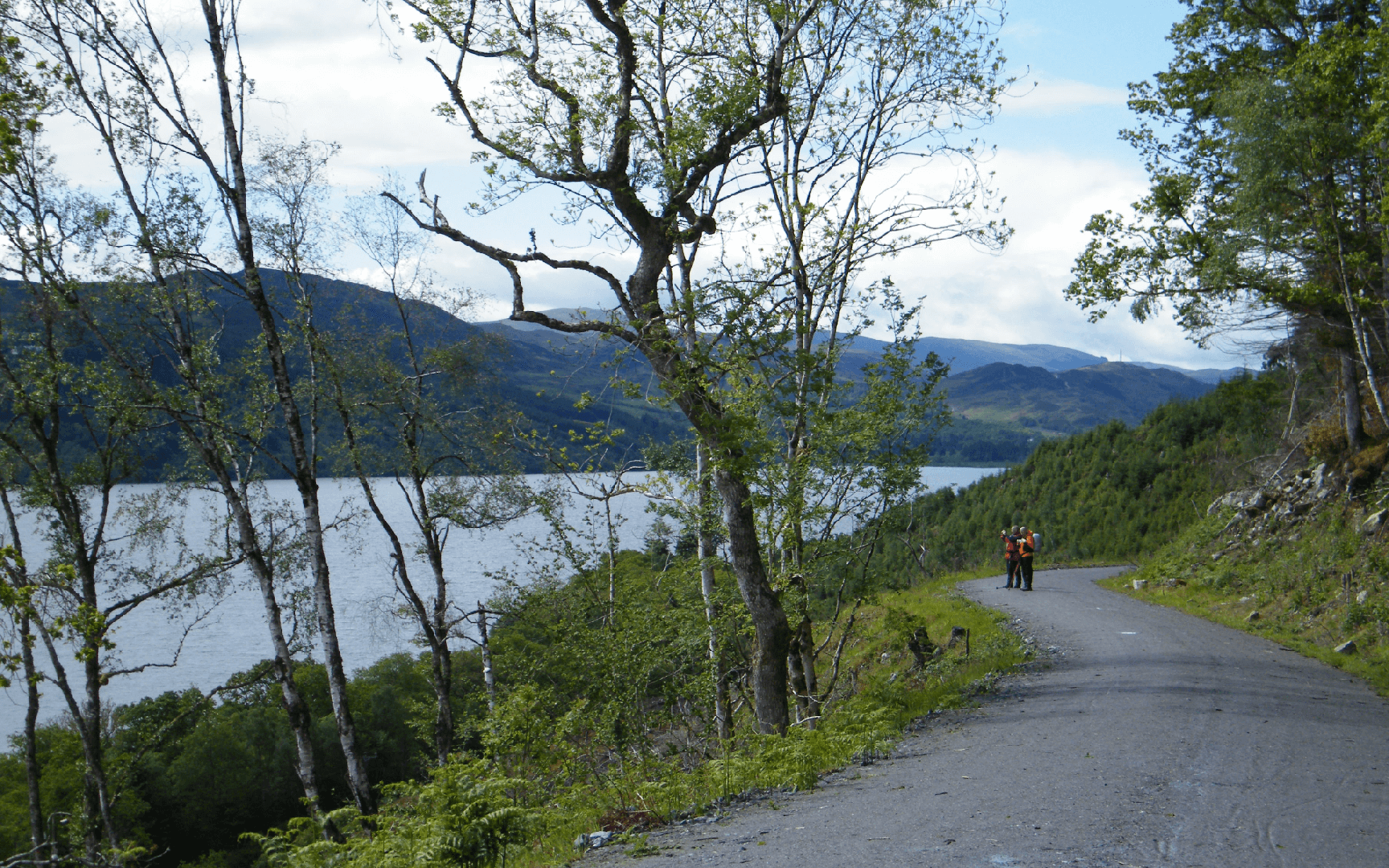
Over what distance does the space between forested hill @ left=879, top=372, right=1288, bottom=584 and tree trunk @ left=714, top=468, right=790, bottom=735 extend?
47.0ft

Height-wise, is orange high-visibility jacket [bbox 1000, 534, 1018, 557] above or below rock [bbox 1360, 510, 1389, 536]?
below

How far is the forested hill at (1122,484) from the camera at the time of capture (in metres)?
28.3

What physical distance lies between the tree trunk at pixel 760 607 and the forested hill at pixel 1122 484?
47.0 ft

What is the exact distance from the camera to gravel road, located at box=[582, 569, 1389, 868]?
4938mm

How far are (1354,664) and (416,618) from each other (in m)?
20.8

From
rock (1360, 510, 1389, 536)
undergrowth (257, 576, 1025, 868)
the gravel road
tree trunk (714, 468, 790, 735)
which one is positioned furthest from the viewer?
rock (1360, 510, 1389, 536)

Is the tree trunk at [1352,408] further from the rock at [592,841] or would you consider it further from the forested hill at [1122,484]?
the rock at [592,841]

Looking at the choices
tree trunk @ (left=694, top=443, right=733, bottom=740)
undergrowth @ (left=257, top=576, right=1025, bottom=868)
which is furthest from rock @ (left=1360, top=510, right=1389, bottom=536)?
tree trunk @ (left=694, top=443, right=733, bottom=740)

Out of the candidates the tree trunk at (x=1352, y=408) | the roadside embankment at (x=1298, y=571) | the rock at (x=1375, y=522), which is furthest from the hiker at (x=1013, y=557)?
the rock at (x=1375, y=522)

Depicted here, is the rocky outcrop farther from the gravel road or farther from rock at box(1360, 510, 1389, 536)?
the gravel road

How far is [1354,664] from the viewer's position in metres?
11.7

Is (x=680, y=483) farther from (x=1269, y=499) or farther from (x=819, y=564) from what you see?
(x=1269, y=499)

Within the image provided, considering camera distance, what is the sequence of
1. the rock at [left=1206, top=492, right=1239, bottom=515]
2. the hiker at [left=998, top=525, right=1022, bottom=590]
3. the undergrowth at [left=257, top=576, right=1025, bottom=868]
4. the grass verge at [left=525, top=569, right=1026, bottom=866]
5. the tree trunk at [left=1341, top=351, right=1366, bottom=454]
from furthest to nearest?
the rock at [left=1206, top=492, right=1239, bottom=515] → the hiker at [left=998, top=525, right=1022, bottom=590] → the tree trunk at [left=1341, top=351, right=1366, bottom=454] → the grass verge at [left=525, top=569, right=1026, bottom=866] → the undergrowth at [left=257, top=576, right=1025, bottom=868]

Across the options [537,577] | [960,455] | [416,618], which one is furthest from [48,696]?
[960,455]
